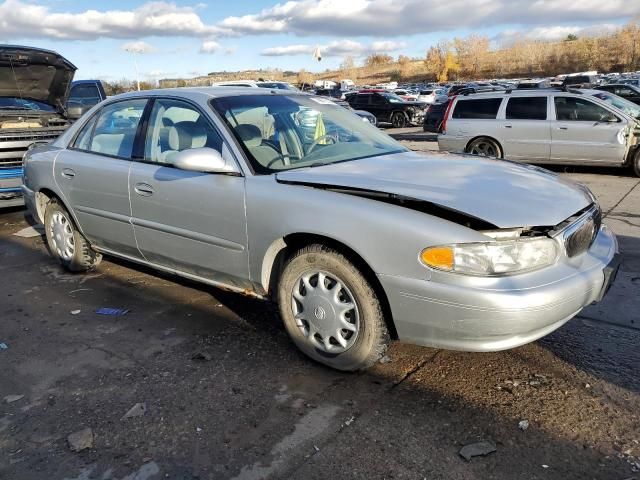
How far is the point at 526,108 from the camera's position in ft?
35.9

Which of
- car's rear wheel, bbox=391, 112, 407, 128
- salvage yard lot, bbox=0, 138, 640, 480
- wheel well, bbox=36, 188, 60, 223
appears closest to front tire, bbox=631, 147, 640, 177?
salvage yard lot, bbox=0, 138, 640, 480

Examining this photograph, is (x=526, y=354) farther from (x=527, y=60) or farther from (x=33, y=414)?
(x=527, y=60)

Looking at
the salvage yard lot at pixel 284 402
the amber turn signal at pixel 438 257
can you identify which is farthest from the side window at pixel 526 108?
the amber turn signal at pixel 438 257

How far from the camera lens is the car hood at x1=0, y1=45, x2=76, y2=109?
7.91m

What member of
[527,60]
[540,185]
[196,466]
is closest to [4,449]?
[196,466]

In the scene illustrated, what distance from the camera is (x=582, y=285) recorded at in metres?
2.90

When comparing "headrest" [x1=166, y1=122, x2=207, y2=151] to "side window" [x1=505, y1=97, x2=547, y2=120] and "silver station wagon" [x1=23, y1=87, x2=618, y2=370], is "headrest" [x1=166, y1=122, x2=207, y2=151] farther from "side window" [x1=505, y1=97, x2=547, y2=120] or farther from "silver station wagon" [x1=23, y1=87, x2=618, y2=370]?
"side window" [x1=505, y1=97, x2=547, y2=120]

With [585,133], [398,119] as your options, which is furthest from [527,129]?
[398,119]

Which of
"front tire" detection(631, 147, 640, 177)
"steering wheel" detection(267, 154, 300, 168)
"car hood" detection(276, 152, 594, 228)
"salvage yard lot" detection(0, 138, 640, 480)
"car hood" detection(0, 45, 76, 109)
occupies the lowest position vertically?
"salvage yard lot" detection(0, 138, 640, 480)

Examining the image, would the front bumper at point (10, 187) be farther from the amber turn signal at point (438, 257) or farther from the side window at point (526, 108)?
the side window at point (526, 108)

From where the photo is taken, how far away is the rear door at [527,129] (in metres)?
10.7

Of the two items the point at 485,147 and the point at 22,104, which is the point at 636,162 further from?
the point at 22,104

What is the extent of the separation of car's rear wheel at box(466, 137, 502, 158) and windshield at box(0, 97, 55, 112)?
781 centimetres

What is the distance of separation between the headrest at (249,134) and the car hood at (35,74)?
5.82 m
